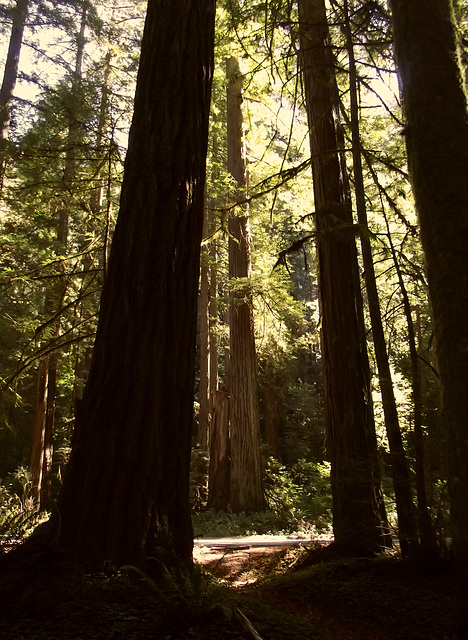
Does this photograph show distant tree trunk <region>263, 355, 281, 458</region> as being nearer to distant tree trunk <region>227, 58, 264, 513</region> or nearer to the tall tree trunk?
distant tree trunk <region>227, 58, 264, 513</region>

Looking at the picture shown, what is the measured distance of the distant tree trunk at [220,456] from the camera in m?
12.0

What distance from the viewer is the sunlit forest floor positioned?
7.09ft

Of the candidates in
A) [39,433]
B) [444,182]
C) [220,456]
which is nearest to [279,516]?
[220,456]

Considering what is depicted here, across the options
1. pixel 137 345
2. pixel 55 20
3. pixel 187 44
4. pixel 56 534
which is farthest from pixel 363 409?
pixel 55 20

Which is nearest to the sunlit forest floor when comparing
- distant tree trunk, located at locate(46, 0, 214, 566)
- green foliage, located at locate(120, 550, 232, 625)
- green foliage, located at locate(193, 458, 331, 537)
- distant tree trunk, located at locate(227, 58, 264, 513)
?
green foliage, located at locate(120, 550, 232, 625)

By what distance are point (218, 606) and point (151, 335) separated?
172 cm

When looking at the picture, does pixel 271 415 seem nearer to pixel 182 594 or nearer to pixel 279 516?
pixel 279 516

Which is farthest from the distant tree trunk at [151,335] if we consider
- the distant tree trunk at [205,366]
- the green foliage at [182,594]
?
the distant tree trunk at [205,366]

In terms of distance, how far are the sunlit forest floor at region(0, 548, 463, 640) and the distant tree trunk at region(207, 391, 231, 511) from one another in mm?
8332

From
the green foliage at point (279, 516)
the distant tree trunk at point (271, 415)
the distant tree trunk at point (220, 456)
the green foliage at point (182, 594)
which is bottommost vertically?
the green foliage at point (279, 516)

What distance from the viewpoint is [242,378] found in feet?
39.3

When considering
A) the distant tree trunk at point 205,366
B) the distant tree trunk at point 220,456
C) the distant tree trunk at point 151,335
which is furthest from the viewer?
the distant tree trunk at point 205,366

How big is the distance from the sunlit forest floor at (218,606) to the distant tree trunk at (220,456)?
8.33m

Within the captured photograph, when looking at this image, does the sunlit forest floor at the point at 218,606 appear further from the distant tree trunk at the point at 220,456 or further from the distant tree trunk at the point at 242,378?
the distant tree trunk at the point at 220,456
